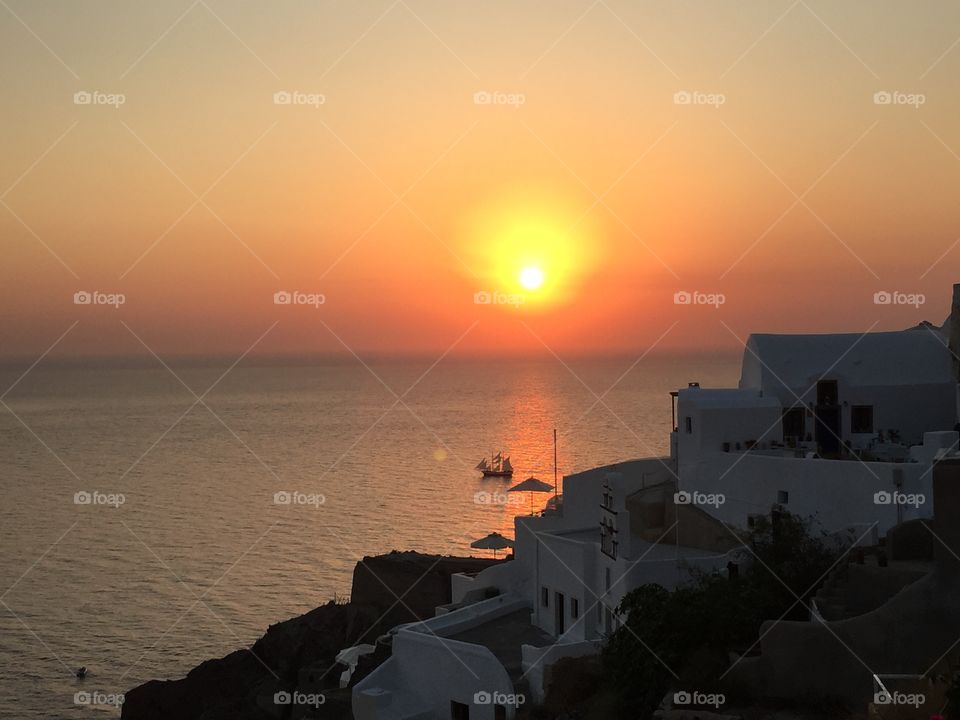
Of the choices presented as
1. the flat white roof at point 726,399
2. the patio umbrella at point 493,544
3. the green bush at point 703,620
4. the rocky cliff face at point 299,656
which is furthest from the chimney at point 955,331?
the rocky cliff face at point 299,656

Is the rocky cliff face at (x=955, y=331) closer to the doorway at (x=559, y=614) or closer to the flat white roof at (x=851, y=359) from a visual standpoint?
the flat white roof at (x=851, y=359)

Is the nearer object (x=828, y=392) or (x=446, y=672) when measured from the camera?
(x=446, y=672)

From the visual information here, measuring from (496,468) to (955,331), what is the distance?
7275 centimetres

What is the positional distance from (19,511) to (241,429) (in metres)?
72.5


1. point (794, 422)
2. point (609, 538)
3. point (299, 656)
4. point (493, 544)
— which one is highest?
point (794, 422)

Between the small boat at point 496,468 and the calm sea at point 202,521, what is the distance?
1203 millimetres

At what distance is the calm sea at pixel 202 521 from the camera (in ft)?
166

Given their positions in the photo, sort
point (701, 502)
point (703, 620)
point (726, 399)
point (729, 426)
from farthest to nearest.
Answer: point (726, 399) < point (729, 426) < point (701, 502) < point (703, 620)

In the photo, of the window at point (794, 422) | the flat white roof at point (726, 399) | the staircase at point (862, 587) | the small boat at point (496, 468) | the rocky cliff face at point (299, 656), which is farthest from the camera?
the small boat at point (496, 468)

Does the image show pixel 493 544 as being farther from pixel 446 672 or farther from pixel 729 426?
pixel 446 672

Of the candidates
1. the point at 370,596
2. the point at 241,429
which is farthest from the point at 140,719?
the point at 241,429

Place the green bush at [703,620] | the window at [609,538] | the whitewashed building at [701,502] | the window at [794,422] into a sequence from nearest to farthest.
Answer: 1. the green bush at [703,620]
2. the whitewashed building at [701,502]
3. the window at [609,538]
4. the window at [794,422]

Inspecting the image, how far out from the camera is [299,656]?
132ft

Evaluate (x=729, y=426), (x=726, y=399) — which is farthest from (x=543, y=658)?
(x=726, y=399)
